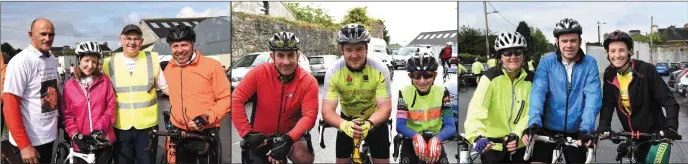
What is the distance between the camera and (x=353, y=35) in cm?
548

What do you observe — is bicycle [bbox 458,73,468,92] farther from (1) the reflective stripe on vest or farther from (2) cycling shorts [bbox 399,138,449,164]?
(2) cycling shorts [bbox 399,138,449,164]

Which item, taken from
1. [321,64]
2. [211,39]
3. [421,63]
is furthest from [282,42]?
[421,63]

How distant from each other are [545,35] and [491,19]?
0.58m

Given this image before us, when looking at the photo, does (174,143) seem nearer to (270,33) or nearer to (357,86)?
(270,33)

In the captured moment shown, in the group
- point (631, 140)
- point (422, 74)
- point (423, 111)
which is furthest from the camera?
point (423, 111)

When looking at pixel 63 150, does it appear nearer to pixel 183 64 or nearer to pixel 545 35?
pixel 183 64

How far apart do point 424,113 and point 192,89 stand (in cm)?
232

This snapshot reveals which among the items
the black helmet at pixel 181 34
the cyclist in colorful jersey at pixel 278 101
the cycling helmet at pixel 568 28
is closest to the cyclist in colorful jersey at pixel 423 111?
the cyclist in colorful jersey at pixel 278 101

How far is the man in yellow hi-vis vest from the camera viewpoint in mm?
6168

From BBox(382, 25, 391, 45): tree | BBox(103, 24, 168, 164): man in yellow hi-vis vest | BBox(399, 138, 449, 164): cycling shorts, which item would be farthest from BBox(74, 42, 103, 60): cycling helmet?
BBox(399, 138, 449, 164): cycling shorts

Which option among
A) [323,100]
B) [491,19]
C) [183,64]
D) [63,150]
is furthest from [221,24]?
[491,19]

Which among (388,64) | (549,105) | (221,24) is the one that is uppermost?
(221,24)

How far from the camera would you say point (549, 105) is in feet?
18.1

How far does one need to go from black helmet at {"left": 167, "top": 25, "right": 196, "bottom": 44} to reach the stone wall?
47cm
